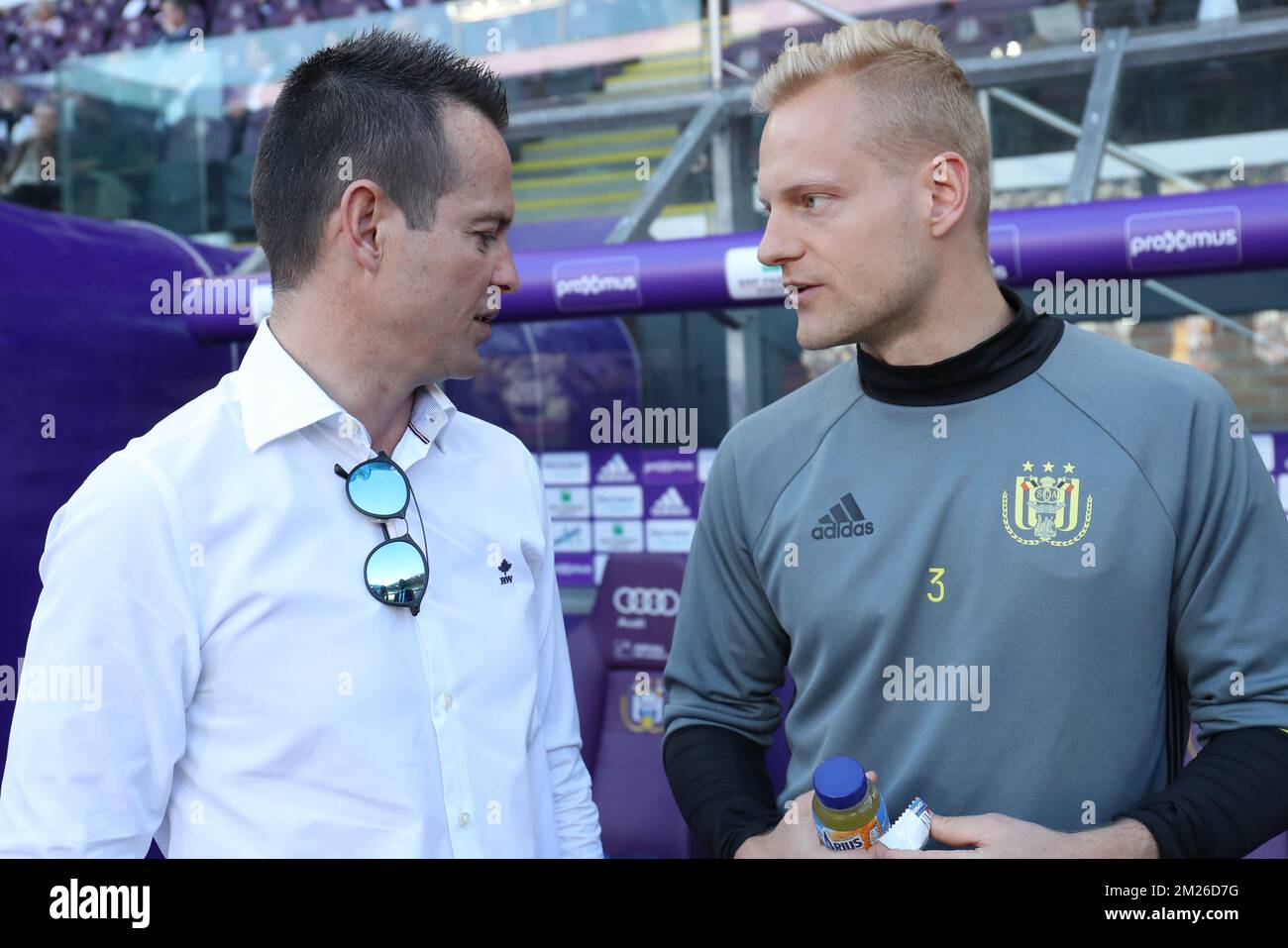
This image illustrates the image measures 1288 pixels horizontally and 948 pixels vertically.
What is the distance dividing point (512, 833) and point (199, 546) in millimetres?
471

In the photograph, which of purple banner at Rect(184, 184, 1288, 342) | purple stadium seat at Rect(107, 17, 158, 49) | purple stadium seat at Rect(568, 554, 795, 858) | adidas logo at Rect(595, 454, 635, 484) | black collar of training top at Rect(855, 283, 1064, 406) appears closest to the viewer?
black collar of training top at Rect(855, 283, 1064, 406)

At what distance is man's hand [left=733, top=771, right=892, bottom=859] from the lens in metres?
1.22

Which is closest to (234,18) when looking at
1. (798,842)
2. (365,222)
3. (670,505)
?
(670,505)

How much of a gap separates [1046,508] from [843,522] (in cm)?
23

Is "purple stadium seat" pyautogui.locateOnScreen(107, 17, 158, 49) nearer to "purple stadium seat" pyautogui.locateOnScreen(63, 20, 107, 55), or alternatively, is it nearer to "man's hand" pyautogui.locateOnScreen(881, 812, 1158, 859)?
"purple stadium seat" pyautogui.locateOnScreen(63, 20, 107, 55)

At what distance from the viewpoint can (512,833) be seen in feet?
4.50

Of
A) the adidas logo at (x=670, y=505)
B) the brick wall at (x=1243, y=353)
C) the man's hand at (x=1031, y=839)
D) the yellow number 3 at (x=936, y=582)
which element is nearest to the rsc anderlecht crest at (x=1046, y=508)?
the yellow number 3 at (x=936, y=582)

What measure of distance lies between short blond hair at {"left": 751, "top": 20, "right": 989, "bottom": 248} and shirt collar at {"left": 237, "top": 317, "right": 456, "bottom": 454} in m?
0.69

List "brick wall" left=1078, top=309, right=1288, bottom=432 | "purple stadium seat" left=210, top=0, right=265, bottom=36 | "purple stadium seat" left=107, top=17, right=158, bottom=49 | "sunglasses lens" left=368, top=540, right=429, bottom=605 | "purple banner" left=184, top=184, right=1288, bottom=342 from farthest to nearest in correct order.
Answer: "purple stadium seat" left=107, top=17, right=158, bottom=49, "purple stadium seat" left=210, top=0, right=265, bottom=36, "brick wall" left=1078, top=309, right=1288, bottom=432, "purple banner" left=184, top=184, right=1288, bottom=342, "sunglasses lens" left=368, top=540, right=429, bottom=605

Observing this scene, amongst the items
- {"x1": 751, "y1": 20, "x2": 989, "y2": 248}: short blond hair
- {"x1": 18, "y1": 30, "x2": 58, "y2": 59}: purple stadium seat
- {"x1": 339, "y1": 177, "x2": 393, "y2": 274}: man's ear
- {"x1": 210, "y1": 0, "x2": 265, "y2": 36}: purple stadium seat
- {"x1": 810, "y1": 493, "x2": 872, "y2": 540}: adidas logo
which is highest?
{"x1": 18, "y1": 30, "x2": 58, "y2": 59}: purple stadium seat

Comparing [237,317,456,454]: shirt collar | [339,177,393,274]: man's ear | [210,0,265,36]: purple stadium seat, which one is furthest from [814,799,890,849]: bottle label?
[210,0,265,36]: purple stadium seat
